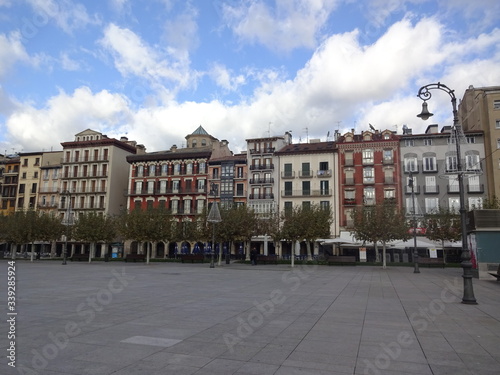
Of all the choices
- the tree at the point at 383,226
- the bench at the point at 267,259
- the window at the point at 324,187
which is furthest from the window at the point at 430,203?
the bench at the point at 267,259

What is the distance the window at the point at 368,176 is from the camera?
51.3 m

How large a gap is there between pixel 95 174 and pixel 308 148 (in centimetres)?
3440

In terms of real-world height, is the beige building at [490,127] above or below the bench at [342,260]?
above

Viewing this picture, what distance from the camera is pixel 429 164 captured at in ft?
163

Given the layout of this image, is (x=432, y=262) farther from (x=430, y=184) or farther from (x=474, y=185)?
(x=474, y=185)

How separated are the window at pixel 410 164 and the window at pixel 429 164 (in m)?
1.05

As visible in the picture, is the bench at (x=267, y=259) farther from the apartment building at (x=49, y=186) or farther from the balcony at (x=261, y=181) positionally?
the apartment building at (x=49, y=186)

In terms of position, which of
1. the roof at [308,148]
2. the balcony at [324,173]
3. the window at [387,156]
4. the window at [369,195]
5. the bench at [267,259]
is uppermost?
the roof at [308,148]

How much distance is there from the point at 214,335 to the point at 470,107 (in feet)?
185

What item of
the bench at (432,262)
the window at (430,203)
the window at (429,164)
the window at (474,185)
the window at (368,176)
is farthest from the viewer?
the window at (368,176)

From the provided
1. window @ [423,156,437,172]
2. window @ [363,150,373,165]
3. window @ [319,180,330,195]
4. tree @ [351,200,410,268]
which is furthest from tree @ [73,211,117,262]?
window @ [423,156,437,172]

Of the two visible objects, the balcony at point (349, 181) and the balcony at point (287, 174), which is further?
the balcony at point (287, 174)

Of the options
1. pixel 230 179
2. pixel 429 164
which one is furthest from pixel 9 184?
pixel 429 164

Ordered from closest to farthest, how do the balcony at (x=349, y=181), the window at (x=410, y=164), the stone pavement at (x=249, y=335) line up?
the stone pavement at (x=249, y=335)
the window at (x=410, y=164)
the balcony at (x=349, y=181)
